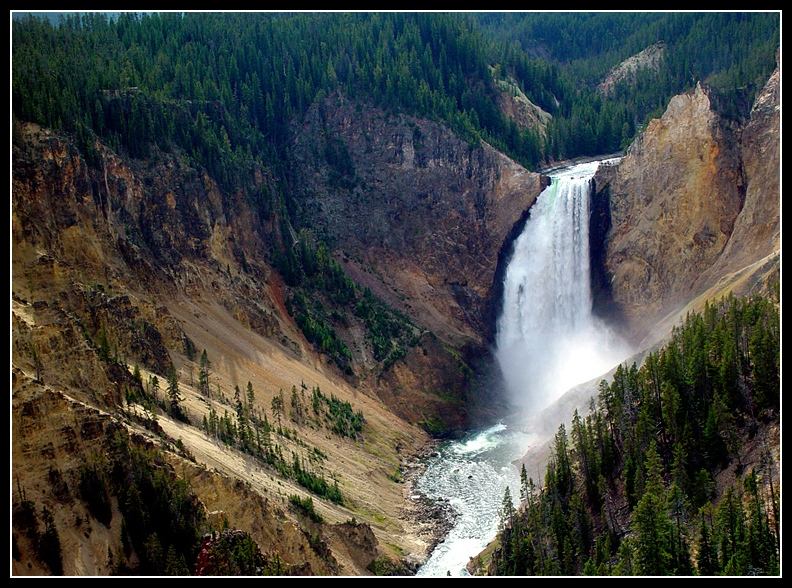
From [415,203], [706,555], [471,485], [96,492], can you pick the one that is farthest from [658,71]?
[96,492]

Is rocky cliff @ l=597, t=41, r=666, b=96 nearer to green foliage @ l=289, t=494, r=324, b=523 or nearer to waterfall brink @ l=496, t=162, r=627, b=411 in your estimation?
waterfall brink @ l=496, t=162, r=627, b=411

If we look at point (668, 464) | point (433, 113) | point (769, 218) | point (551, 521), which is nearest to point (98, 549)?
point (551, 521)

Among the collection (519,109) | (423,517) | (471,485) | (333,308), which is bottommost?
(423,517)

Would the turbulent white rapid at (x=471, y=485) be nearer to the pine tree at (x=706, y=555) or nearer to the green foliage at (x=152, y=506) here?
the pine tree at (x=706, y=555)

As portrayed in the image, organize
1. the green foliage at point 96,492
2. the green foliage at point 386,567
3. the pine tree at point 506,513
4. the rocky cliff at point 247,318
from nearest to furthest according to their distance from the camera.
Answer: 1. the green foliage at point 96,492
2. the rocky cliff at point 247,318
3. the green foliage at point 386,567
4. the pine tree at point 506,513

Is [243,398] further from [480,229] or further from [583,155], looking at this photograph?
[583,155]

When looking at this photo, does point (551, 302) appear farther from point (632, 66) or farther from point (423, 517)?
point (632, 66)

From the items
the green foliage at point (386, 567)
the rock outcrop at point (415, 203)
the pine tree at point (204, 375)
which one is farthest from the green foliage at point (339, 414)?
the green foliage at point (386, 567)
